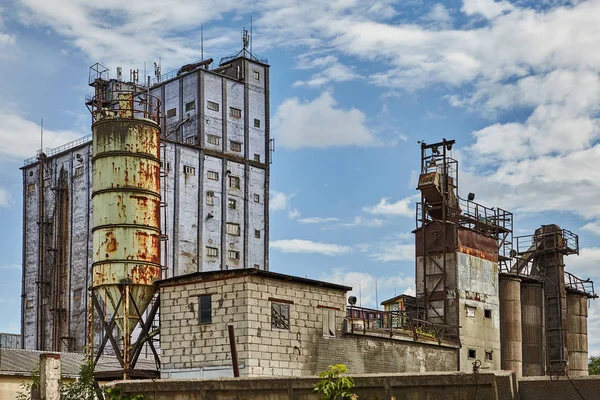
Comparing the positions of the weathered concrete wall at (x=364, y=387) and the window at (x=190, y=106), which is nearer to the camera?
the weathered concrete wall at (x=364, y=387)

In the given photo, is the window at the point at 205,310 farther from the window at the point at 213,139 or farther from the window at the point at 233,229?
the window at the point at 213,139

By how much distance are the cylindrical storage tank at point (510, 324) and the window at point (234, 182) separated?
97.8 feet

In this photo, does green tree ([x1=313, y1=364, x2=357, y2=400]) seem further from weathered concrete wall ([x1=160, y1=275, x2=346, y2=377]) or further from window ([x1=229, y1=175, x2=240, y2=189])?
window ([x1=229, y1=175, x2=240, y2=189])

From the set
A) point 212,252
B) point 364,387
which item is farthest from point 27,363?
point 212,252

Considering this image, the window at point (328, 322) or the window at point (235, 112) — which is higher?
the window at point (235, 112)

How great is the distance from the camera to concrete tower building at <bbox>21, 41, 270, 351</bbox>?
221 ft

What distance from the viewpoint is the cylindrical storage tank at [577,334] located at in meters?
56.0

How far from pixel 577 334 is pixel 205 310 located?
3320 cm

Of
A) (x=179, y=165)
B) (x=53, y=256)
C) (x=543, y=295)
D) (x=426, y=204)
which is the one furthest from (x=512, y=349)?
(x=53, y=256)

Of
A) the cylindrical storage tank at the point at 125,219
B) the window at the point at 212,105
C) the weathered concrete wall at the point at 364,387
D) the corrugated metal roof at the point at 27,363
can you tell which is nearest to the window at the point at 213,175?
the window at the point at 212,105

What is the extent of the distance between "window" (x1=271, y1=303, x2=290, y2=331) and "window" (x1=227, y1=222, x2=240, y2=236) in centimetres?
3951

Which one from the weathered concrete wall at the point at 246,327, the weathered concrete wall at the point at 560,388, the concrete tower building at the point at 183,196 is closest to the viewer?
the weathered concrete wall at the point at 560,388

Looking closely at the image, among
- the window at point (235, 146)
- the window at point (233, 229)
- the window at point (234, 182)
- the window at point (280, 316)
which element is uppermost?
the window at point (235, 146)

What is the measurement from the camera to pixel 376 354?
3553 centimetres
